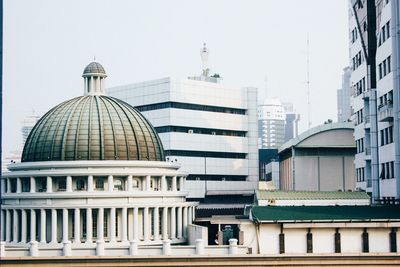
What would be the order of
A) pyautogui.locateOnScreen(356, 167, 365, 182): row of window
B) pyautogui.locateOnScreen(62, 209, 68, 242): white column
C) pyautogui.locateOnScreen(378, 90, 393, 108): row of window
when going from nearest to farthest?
pyautogui.locateOnScreen(378, 90, 393, 108): row of window → pyautogui.locateOnScreen(62, 209, 68, 242): white column → pyautogui.locateOnScreen(356, 167, 365, 182): row of window

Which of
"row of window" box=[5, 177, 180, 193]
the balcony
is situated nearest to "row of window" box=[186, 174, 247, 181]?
"row of window" box=[5, 177, 180, 193]

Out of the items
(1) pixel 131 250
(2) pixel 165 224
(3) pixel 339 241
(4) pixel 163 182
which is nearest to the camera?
(3) pixel 339 241

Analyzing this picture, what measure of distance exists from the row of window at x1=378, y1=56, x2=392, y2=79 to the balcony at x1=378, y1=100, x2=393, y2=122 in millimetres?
2996

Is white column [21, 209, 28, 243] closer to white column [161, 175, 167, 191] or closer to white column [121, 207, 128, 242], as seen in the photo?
white column [121, 207, 128, 242]

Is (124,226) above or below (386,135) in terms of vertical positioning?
below

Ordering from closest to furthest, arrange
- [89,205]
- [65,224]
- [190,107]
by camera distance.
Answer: [65,224] < [89,205] < [190,107]

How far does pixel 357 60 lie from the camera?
9575cm

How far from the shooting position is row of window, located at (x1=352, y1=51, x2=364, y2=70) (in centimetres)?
9269

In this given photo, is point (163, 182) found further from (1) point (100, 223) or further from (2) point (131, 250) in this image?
(2) point (131, 250)

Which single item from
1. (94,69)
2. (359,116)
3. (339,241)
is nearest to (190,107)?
(359,116)

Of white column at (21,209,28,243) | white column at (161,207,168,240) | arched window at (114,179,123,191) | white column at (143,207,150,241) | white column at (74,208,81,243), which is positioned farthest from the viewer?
white column at (161,207,168,240)

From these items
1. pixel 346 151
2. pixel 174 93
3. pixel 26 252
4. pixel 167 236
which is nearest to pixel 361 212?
pixel 167 236

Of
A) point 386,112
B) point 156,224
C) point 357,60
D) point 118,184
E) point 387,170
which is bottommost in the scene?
point 156,224

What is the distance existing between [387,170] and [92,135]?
28426 mm
